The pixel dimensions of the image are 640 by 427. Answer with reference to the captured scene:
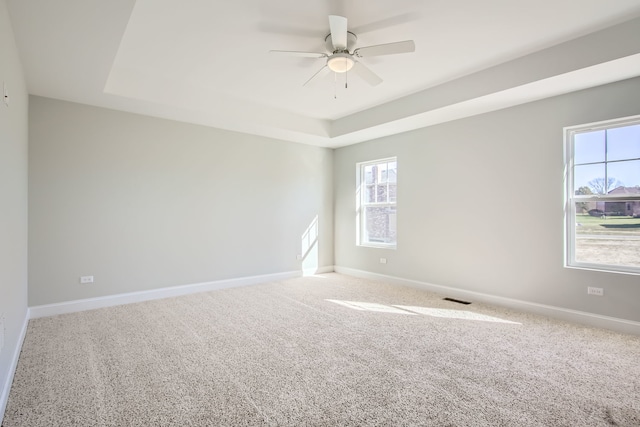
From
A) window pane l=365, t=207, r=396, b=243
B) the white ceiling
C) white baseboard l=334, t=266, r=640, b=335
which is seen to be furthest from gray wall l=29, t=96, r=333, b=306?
white baseboard l=334, t=266, r=640, b=335

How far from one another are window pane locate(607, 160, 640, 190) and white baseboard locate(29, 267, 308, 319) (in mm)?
4719

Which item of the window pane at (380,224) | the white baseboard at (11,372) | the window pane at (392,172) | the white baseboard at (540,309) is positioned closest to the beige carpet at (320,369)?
the white baseboard at (11,372)

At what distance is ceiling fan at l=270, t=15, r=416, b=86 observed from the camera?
2611mm

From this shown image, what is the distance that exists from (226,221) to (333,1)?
3.61 m

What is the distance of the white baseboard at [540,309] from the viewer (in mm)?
3328

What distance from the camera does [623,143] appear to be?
344 centimetres

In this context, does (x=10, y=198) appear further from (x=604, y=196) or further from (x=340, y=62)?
(x=604, y=196)

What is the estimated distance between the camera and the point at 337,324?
11.6 feet

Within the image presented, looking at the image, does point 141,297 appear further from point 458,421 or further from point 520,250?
point 520,250

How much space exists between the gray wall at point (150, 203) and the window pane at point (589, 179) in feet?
13.4

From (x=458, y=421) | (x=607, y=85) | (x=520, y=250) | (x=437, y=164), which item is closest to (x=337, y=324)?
(x=458, y=421)

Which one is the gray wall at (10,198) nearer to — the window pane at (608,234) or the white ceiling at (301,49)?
the white ceiling at (301,49)

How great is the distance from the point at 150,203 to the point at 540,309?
516 cm

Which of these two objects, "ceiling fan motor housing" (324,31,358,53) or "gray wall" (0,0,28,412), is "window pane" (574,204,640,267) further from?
"gray wall" (0,0,28,412)
